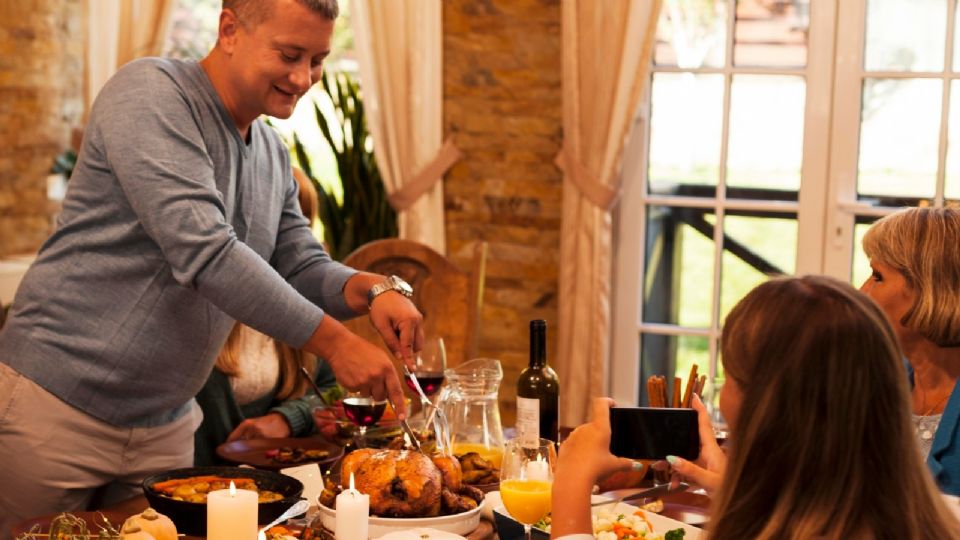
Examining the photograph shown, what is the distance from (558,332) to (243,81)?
222 cm

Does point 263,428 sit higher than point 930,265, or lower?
lower

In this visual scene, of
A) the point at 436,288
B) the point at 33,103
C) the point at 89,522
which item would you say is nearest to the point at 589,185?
the point at 436,288

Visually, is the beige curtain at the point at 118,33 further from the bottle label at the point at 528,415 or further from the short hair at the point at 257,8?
the bottle label at the point at 528,415

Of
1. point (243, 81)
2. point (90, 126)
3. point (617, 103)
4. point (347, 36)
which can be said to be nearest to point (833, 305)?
point (243, 81)

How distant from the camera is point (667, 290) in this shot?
418 centimetres

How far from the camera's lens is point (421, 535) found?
1.64 metres

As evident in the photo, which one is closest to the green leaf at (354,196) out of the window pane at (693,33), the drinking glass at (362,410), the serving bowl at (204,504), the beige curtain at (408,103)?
the beige curtain at (408,103)

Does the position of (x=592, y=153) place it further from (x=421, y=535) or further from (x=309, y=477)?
(x=421, y=535)

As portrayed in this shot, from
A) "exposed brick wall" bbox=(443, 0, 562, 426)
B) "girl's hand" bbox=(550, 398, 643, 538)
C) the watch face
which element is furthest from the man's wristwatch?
"exposed brick wall" bbox=(443, 0, 562, 426)

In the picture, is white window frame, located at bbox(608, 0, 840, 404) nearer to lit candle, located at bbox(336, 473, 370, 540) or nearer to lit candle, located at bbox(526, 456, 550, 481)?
lit candle, located at bbox(526, 456, 550, 481)

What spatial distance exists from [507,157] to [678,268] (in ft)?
2.32

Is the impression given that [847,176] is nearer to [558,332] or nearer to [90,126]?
[558,332]

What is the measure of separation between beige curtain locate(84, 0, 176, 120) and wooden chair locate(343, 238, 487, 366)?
1856mm

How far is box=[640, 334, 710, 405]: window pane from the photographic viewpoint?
163 inches
